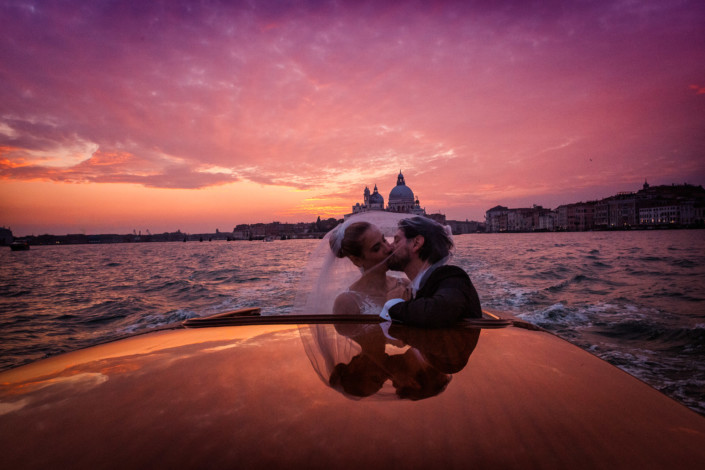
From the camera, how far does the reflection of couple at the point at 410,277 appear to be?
1.68 m

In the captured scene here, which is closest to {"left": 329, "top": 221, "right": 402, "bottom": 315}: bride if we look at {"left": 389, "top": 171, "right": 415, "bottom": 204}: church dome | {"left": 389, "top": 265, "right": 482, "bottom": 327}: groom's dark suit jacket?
{"left": 389, "top": 265, "right": 482, "bottom": 327}: groom's dark suit jacket

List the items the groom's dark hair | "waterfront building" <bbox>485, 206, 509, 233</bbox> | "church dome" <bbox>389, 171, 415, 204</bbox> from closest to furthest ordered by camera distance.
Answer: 1. the groom's dark hair
2. "church dome" <bbox>389, 171, 415, 204</bbox>
3. "waterfront building" <bbox>485, 206, 509, 233</bbox>

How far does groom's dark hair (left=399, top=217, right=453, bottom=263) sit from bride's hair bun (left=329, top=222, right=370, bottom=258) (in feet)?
0.85

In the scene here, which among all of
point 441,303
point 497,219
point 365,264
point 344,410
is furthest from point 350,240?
point 497,219

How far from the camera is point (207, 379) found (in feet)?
3.65

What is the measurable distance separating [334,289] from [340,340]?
2.72ft

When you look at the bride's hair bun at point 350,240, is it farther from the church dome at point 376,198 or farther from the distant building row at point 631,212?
the distant building row at point 631,212

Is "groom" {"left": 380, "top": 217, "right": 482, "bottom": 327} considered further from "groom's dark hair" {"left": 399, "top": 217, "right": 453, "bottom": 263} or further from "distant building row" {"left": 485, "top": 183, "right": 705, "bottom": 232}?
"distant building row" {"left": 485, "top": 183, "right": 705, "bottom": 232}

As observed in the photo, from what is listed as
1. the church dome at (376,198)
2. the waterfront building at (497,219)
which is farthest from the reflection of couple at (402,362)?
the waterfront building at (497,219)

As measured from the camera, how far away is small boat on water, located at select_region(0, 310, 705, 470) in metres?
0.69

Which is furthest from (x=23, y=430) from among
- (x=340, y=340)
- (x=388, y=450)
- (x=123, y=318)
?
(x=123, y=318)

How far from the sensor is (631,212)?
8275 centimetres

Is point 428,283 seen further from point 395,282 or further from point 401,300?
point 395,282

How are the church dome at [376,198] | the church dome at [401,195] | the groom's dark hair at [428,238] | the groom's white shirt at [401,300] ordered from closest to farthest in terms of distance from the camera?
1. the groom's white shirt at [401,300]
2. the groom's dark hair at [428,238]
3. the church dome at [401,195]
4. the church dome at [376,198]
